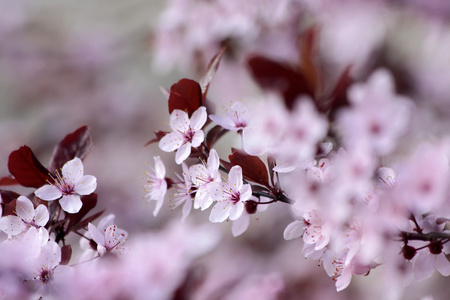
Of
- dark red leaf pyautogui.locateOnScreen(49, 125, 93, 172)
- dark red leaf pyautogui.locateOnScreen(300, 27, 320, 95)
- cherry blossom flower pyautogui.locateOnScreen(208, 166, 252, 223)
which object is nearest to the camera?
cherry blossom flower pyautogui.locateOnScreen(208, 166, 252, 223)

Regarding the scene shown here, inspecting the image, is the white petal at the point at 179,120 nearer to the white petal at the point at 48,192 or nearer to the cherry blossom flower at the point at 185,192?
the cherry blossom flower at the point at 185,192

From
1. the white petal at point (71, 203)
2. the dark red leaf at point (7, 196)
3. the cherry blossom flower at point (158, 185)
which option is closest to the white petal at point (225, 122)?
the cherry blossom flower at point (158, 185)

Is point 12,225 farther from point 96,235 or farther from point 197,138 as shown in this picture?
point 197,138

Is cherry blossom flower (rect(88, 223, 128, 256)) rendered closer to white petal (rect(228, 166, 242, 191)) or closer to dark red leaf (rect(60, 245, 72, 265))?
dark red leaf (rect(60, 245, 72, 265))

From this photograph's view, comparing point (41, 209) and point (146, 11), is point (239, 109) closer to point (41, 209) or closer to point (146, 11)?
point (41, 209)

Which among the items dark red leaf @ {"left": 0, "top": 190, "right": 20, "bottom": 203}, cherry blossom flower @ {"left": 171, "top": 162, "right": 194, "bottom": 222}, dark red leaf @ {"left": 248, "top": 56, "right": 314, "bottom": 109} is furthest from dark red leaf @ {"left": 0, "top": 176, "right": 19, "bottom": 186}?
dark red leaf @ {"left": 248, "top": 56, "right": 314, "bottom": 109}

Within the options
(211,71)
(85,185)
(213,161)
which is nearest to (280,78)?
(211,71)
